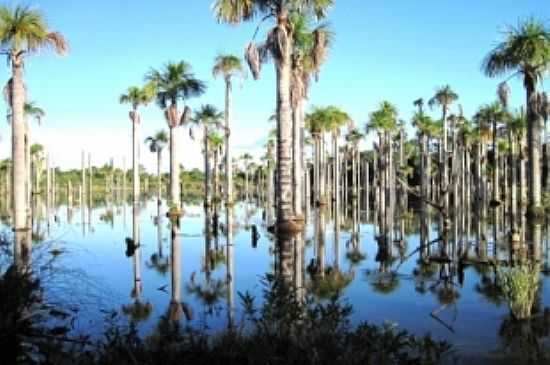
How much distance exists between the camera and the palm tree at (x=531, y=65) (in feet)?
89.3

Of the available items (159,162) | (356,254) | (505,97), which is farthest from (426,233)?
(159,162)

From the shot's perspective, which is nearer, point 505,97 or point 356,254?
point 356,254

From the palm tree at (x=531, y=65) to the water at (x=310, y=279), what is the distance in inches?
214

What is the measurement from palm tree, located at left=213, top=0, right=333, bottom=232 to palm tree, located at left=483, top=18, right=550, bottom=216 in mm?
10419

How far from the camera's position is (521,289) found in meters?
8.88

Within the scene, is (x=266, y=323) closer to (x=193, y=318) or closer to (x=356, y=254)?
(x=193, y=318)

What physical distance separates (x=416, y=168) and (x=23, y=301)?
72001 millimetres

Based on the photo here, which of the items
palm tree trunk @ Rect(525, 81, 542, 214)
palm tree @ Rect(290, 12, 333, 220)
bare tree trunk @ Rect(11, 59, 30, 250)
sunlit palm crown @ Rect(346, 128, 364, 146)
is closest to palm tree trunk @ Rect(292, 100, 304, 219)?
palm tree @ Rect(290, 12, 333, 220)

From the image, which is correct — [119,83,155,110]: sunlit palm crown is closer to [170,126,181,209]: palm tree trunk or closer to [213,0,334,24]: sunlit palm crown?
[170,126,181,209]: palm tree trunk

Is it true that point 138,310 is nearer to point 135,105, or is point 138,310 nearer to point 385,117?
point 135,105

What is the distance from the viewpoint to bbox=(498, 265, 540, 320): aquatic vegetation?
348 inches

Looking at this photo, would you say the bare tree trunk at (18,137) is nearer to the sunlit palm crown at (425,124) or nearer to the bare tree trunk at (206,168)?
the bare tree trunk at (206,168)

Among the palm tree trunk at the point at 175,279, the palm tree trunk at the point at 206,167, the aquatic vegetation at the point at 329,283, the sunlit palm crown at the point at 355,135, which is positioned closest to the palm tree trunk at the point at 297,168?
the palm tree trunk at the point at 175,279

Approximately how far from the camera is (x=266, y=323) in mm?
5668
